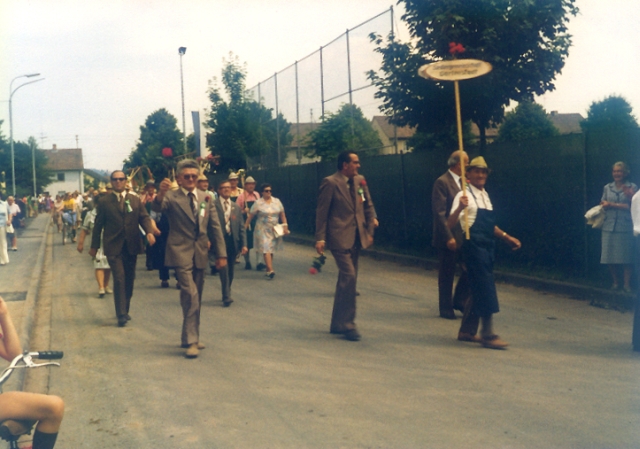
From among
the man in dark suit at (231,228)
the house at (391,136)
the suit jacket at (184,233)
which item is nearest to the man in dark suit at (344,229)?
the suit jacket at (184,233)

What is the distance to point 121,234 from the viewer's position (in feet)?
33.1

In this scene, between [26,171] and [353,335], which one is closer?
[353,335]

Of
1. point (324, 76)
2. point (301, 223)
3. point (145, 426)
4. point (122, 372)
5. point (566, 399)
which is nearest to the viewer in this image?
point (145, 426)

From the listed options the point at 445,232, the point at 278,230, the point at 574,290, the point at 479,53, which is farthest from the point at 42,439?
the point at 479,53

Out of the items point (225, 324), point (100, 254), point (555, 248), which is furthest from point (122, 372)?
point (555, 248)

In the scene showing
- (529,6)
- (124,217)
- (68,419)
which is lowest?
(68,419)

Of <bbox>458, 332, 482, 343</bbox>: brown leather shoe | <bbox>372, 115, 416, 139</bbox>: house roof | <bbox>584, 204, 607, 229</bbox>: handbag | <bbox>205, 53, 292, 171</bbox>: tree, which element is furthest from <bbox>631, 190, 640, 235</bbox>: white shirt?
<bbox>205, 53, 292, 171</bbox>: tree

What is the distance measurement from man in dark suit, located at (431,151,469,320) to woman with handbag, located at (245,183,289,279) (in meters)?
5.30

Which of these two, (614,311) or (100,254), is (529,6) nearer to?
(614,311)

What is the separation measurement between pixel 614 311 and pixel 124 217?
19.2 feet

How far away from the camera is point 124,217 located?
33.4 feet

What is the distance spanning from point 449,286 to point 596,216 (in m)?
2.64

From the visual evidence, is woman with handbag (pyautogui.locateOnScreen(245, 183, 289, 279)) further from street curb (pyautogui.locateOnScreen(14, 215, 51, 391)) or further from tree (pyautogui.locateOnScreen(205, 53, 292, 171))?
tree (pyautogui.locateOnScreen(205, 53, 292, 171))

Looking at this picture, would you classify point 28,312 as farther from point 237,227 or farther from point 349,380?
point 349,380
